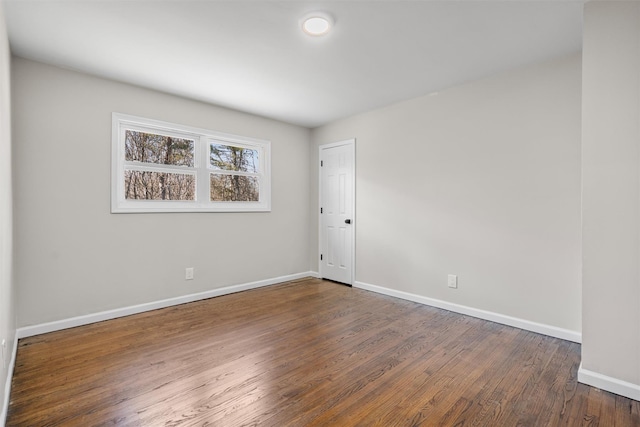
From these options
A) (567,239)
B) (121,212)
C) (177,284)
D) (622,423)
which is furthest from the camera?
(177,284)

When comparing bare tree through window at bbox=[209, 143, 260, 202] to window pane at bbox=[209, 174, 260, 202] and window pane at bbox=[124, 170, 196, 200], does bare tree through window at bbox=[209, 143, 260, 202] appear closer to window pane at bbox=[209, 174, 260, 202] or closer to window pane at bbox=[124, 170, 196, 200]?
window pane at bbox=[209, 174, 260, 202]

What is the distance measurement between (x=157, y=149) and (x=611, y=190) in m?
3.98

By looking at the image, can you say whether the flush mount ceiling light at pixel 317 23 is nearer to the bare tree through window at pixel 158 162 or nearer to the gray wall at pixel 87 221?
the gray wall at pixel 87 221

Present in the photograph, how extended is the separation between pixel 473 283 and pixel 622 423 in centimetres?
162

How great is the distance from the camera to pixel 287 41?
238 centimetres

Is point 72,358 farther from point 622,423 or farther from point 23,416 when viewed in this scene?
point 622,423

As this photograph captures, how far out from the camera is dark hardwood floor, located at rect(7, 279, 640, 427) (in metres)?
1.66

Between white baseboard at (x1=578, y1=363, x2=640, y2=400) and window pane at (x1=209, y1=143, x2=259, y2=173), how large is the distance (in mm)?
3927

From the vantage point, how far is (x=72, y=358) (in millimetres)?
2287

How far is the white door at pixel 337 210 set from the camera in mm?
4418

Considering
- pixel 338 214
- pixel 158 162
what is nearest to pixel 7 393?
pixel 158 162

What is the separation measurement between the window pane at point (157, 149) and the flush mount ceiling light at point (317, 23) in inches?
85.2

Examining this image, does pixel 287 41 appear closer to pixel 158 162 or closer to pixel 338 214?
pixel 158 162

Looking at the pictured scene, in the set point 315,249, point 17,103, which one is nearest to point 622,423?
point 315,249
